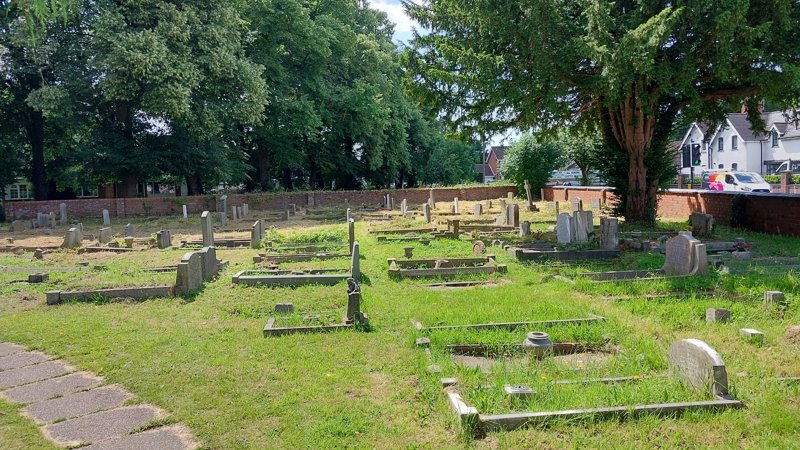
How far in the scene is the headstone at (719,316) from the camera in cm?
705

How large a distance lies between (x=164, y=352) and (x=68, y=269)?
7.66m

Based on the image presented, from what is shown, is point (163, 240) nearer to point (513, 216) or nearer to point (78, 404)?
point (513, 216)

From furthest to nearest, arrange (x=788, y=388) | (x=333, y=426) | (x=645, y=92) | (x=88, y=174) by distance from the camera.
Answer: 1. (x=88, y=174)
2. (x=645, y=92)
3. (x=788, y=388)
4. (x=333, y=426)

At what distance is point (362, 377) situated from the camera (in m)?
5.54

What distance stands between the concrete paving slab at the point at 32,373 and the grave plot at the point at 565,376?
4.04 meters

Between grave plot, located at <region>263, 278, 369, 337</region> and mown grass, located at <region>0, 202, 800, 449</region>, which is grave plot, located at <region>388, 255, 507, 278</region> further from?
grave plot, located at <region>263, 278, 369, 337</region>

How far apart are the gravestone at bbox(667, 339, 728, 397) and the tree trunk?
45.2 feet

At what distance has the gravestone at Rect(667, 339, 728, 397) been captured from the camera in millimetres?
4637

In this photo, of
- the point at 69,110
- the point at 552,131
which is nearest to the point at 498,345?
the point at 552,131

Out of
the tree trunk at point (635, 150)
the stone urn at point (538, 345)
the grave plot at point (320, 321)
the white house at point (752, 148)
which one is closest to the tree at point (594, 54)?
the tree trunk at point (635, 150)

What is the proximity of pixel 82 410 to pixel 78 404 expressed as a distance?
7.4 inches

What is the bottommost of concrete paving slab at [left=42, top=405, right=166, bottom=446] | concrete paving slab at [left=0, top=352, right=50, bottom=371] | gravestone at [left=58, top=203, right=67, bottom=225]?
concrete paving slab at [left=42, top=405, right=166, bottom=446]

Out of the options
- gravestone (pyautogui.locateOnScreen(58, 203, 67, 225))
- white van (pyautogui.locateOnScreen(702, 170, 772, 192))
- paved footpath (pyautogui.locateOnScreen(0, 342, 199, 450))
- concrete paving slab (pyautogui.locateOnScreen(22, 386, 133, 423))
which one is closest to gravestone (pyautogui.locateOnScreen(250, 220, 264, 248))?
paved footpath (pyautogui.locateOnScreen(0, 342, 199, 450))

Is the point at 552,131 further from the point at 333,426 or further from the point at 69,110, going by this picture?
the point at 69,110
